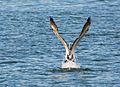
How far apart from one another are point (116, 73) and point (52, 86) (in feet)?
10.8

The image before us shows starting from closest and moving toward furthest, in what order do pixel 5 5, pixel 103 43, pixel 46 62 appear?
pixel 46 62, pixel 103 43, pixel 5 5

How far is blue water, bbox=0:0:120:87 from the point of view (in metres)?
34.1

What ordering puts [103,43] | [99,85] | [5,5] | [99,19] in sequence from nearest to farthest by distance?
[99,85]
[103,43]
[99,19]
[5,5]

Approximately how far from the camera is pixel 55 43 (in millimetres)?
42719

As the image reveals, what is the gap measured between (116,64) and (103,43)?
5.34 metres

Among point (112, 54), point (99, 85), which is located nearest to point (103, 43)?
point (112, 54)

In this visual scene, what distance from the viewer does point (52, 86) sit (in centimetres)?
3262

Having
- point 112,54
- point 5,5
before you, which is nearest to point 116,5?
point 5,5

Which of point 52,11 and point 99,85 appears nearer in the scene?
point 99,85

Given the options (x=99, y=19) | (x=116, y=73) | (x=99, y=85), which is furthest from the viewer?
(x=99, y=19)

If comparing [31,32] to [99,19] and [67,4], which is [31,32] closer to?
[99,19]

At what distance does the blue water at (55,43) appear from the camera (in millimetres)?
34125

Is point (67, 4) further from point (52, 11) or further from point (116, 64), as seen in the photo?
point (116, 64)

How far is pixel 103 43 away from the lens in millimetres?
42219
